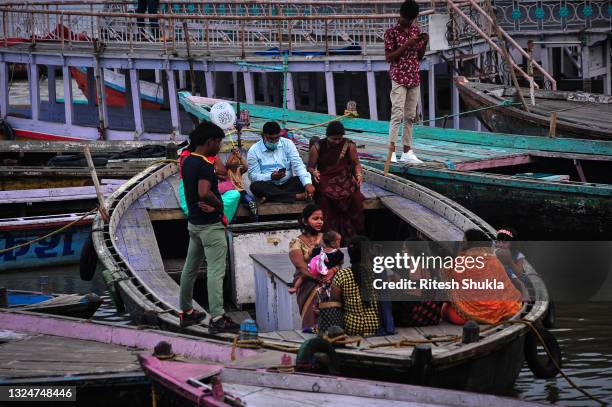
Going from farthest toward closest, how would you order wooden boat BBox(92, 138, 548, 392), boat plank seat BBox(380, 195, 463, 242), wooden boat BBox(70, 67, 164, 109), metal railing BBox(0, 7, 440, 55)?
wooden boat BBox(70, 67, 164, 109) → metal railing BBox(0, 7, 440, 55) → boat plank seat BBox(380, 195, 463, 242) → wooden boat BBox(92, 138, 548, 392)

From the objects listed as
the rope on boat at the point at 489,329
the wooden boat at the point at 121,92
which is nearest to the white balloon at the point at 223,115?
the rope on boat at the point at 489,329

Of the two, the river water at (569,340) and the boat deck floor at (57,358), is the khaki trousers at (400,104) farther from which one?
the boat deck floor at (57,358)

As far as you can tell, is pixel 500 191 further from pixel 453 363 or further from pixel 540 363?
pixel 453 363

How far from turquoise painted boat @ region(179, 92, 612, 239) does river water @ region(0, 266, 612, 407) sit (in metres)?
1.12

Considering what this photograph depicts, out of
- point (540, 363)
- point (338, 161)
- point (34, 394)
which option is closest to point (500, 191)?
point (338, 161)

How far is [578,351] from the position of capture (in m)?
11.3

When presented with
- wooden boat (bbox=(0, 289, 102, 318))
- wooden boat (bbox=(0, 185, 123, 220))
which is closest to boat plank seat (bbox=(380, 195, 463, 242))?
wooden boat (bbox=(0, 289, 102, 318))

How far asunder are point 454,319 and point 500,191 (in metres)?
4.93

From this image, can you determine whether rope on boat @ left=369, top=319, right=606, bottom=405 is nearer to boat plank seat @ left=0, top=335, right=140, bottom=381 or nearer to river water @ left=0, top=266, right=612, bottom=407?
river water @ left=0, top=266, right=612, bottom=407

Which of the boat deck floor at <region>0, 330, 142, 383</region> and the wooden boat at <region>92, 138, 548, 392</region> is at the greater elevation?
the wooden boat at <region>92, 138, 548, 392</region>

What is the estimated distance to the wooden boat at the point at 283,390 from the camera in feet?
24.7

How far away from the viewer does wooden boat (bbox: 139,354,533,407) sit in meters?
7.52

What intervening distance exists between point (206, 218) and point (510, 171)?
7.40 meters

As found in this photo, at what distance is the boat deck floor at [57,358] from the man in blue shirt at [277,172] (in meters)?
3.27
